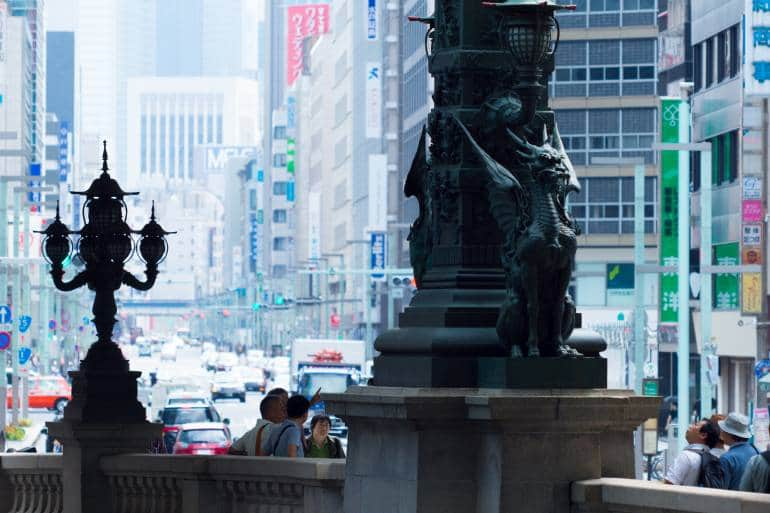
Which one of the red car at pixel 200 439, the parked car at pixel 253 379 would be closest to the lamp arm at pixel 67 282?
the red car at pixel 200 439

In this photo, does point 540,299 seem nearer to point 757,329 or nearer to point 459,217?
point 459,217

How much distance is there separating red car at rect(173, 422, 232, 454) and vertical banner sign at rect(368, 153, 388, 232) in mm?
84665

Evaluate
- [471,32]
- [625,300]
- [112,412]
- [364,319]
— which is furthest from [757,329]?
[364,319]

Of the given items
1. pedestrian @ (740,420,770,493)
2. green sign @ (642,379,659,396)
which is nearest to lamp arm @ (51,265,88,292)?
pedestrian @ (740,420,770,493)

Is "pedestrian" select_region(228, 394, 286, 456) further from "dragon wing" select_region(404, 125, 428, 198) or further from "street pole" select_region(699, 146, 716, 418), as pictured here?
"street pole" select_region(699, 146, 716, 418)

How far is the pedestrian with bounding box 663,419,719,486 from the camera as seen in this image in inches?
560

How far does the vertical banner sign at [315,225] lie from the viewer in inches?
7101

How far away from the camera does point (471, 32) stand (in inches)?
496

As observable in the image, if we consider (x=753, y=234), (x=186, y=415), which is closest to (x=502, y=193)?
(x=186, y=415)

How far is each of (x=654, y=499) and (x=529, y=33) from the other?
2823 millimetres

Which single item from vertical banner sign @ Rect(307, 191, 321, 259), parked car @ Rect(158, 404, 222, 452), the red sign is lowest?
parked car @ Rect(158, 404, 222, 452)

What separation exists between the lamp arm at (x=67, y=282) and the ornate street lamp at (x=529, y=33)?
10462mm

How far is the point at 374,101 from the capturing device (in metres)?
135

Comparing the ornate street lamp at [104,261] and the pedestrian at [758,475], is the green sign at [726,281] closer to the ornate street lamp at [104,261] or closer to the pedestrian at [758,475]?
the ornate street lamp at [104,261]
